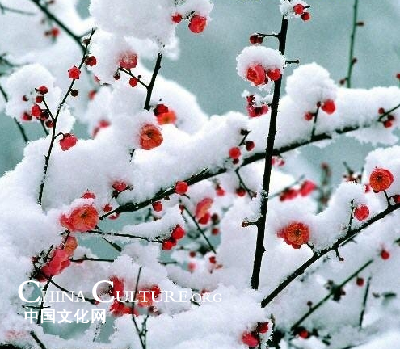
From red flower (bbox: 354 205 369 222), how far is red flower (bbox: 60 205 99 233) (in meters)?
0.93

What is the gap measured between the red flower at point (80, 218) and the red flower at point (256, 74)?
0.70 meters

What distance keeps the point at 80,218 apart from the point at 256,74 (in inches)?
29.7

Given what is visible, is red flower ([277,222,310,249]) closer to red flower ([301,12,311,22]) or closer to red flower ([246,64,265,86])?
red flower ([246,64,265,86])

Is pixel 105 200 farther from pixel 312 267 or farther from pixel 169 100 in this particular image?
pixel 169 100

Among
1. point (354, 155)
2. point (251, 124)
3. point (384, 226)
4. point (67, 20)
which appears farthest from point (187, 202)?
point (354, 155)

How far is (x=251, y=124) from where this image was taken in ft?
8.47

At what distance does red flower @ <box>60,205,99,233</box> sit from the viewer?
5.38 feet

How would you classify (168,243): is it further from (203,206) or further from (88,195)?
(203,206)

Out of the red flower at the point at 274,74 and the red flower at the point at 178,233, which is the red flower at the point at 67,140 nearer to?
the red flower at the point at 178,233

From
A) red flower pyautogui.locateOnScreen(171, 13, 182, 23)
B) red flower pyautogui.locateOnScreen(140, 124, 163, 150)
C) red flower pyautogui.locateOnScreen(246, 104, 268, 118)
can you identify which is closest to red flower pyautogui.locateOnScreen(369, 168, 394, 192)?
red flower pyautogui.locateOnScreen(246, 104, 268, 118)

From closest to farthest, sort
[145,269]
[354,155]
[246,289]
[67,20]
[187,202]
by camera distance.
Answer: [246,289], [145,269], [187,202], [67,20], [354,155]

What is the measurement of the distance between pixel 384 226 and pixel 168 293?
120cm

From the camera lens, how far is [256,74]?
170cm

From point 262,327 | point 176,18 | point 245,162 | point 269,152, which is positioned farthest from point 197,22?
point 262,327
